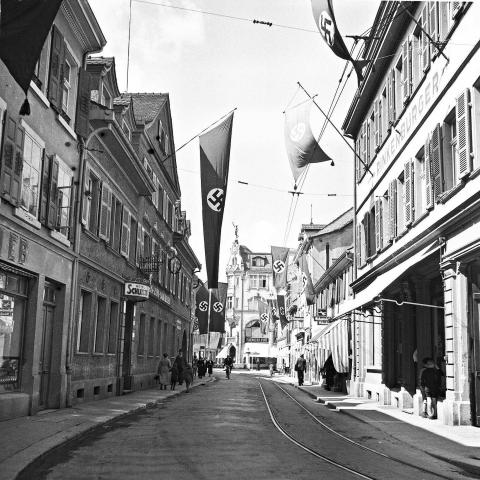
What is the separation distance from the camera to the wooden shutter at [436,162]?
57.1ft

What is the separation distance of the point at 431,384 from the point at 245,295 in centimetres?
9858

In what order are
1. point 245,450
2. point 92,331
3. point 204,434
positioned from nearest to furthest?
point 245,450 < point 204,434 < point 92,331

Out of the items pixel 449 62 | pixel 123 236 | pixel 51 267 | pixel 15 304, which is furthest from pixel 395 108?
pixel 15 304

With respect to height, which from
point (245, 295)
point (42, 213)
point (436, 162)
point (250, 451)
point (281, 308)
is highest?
point (245, 295)

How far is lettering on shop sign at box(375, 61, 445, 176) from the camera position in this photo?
1823 centimetres

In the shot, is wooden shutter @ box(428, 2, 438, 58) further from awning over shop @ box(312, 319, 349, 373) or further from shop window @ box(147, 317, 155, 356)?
shop window @ box(147, 317, 155, 356)

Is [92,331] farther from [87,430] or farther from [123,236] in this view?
[87,430]

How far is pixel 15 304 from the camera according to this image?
15.5 m

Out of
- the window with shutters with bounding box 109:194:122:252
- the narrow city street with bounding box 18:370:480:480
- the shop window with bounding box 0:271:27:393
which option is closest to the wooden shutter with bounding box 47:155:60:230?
the shop window with bounding box 0:271:27:393

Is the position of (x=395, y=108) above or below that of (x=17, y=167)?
above

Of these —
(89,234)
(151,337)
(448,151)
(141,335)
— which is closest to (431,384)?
(448,151)

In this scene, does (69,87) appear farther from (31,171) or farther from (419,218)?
(419,218)

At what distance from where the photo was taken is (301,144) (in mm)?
20062

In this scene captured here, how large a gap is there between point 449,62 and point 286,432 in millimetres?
9499
